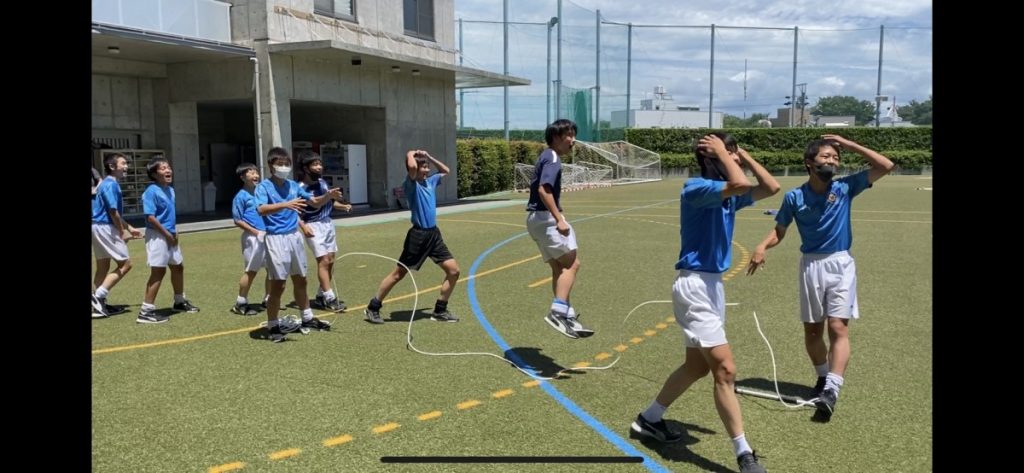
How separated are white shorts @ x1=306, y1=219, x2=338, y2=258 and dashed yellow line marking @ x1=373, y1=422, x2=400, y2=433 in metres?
3.96

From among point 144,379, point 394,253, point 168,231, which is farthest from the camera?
point 394,253

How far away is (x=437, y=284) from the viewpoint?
1032cm

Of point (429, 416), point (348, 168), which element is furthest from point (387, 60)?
point (429, 416)

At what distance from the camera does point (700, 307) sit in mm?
4012

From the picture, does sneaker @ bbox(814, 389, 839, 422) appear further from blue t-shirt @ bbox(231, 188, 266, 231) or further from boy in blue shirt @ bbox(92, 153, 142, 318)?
boy in blue shirt @ bbox(92, 153, 142, 318)

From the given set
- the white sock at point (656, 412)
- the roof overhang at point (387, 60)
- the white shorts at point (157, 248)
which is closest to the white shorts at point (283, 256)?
the white shorts at point (157, 248)

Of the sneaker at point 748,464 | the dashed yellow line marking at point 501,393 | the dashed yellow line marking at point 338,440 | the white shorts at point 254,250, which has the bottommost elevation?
the dashed yellow line marking at point 338,440

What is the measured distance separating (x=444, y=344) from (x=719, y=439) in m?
3.06

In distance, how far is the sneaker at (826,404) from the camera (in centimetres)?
472

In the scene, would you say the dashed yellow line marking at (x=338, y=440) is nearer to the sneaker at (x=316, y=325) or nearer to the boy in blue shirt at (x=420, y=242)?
the sneaker at (x=316, y=325)

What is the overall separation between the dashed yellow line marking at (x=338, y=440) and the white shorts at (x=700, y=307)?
216 cm

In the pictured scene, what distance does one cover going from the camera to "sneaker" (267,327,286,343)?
22.8ft
